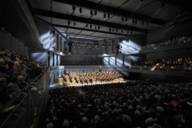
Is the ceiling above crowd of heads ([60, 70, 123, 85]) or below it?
above

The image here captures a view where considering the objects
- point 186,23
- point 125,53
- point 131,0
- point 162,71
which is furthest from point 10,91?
point 125,53

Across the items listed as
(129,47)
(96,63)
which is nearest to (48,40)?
(129,47)

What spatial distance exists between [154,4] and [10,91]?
578 centimetres

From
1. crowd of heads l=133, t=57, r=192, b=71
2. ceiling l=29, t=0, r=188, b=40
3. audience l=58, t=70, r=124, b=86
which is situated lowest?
audience l=58, t=70, r=124, b=86

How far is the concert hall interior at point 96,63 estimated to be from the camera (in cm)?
202

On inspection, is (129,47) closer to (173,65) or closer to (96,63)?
(96,63)

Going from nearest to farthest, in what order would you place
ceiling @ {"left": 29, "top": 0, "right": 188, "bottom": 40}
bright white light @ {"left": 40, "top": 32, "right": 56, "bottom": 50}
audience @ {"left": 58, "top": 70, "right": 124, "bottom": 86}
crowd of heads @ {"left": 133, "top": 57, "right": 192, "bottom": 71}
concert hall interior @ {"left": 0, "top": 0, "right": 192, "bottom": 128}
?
1. concert hall interior @ {"left": 0, "top": 0, "right": 192, "bottom": 128}
2. ceiling @ {"left": 29, "top": 0, "right": 188, "bottom": 40}
3. crowd of heads @ {"left": 133, "top": 57, "right": 192, "bottom": 71}
4. bright white light @ {"left": 40, "top": 32, "right": 56, "bottom": 50}
5. audience @ {"left": 58, "top": 70, "right": 124, "bottom": 86}

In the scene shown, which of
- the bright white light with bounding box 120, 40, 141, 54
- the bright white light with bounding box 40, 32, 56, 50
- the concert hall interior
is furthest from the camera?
the bright white light with bounding box 120, 40, 141, 54

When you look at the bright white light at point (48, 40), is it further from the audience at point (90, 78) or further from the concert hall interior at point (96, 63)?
the audience at point (90, 78)

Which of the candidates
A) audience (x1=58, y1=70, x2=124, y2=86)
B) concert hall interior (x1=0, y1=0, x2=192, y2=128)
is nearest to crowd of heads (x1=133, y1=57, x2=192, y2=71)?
concert hall interior (x1=0, y1=0, x2=192, y2=128)

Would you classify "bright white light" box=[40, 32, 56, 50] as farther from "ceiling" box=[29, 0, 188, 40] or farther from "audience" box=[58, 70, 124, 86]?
"audience" box=[58, 70, 124, 86]

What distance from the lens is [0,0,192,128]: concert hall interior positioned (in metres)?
2.02

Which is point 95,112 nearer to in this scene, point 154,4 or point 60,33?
point 154,4

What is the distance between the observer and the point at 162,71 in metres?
6.71
